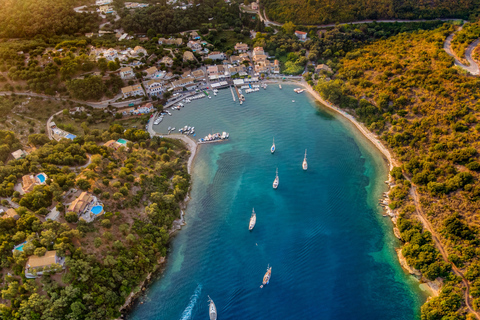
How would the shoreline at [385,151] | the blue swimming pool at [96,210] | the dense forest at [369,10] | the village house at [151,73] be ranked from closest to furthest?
the shoreline at [385,151], the blue swimming pool at [96,210], the village house at [151,73], the dense forest at [369,10]

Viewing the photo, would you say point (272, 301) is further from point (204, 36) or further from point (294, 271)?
point (204, 36)

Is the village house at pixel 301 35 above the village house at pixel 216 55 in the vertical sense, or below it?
above

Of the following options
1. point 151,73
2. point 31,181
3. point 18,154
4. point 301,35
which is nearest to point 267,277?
point 31,181

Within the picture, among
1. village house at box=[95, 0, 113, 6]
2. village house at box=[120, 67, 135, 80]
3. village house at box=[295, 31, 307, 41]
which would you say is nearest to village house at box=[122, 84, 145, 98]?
village house at box=[120, 67, 135, 80]

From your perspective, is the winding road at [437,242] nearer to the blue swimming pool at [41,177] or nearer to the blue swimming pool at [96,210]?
the blue swimming pool at [96,210]

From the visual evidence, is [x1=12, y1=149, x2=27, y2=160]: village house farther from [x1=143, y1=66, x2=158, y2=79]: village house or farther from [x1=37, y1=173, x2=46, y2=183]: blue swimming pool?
A: [x1=143, y1=66, x2=158, y2=79]: village house

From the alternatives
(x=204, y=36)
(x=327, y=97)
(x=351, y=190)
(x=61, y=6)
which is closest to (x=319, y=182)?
(x=351, y=190)

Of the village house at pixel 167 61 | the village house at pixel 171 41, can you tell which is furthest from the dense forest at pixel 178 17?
the village house at pixel 167 61
